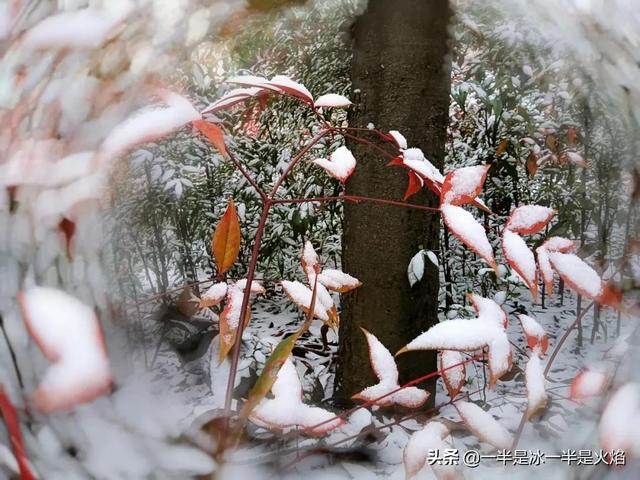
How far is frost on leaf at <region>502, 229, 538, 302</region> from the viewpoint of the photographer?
0.29 m

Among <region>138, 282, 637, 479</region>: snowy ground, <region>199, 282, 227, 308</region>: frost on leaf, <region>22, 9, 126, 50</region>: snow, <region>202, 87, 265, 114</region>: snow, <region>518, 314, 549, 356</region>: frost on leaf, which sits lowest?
<region>138, 282, 637, 479</region>: snowy ground

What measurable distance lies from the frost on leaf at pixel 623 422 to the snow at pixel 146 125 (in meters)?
0.26

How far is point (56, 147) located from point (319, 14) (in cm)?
85

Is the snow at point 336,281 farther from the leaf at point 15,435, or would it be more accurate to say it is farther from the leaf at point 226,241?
the leaf at point 15,435

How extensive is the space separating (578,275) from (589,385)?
0.08 m

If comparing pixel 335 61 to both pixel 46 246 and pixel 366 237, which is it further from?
pixel 46 246

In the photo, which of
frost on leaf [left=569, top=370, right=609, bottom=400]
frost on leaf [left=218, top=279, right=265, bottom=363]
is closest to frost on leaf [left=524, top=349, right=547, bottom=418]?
frost on leaf [left=569, top=370, right=609, bottom=400]

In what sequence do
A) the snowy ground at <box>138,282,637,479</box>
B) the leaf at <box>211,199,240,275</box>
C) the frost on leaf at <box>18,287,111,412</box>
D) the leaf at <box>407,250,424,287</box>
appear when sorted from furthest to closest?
the leaf at <box>407,250,424,287</box> → the leaf at <box>211,199,240,275</box> → the snowy ground at <box>138,282,637,479</box> → the frost on leaf at <box>18,287,111,412</box>

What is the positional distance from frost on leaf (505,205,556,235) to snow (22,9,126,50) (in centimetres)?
28

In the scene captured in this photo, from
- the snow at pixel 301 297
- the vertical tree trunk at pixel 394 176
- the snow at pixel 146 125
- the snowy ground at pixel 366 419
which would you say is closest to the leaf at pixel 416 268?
the vertical tree trunk at pixel 394 176

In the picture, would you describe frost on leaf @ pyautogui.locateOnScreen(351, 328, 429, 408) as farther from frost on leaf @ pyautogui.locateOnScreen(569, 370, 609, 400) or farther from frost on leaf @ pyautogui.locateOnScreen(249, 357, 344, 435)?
frost on leaf @ pyautogui.locateOnScreen(569, 370, 609, 400)

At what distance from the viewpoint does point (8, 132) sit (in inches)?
8.0

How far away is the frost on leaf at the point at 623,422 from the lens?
7.9 inches

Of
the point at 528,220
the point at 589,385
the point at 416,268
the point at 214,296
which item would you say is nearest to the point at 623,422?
the point at 589,385
